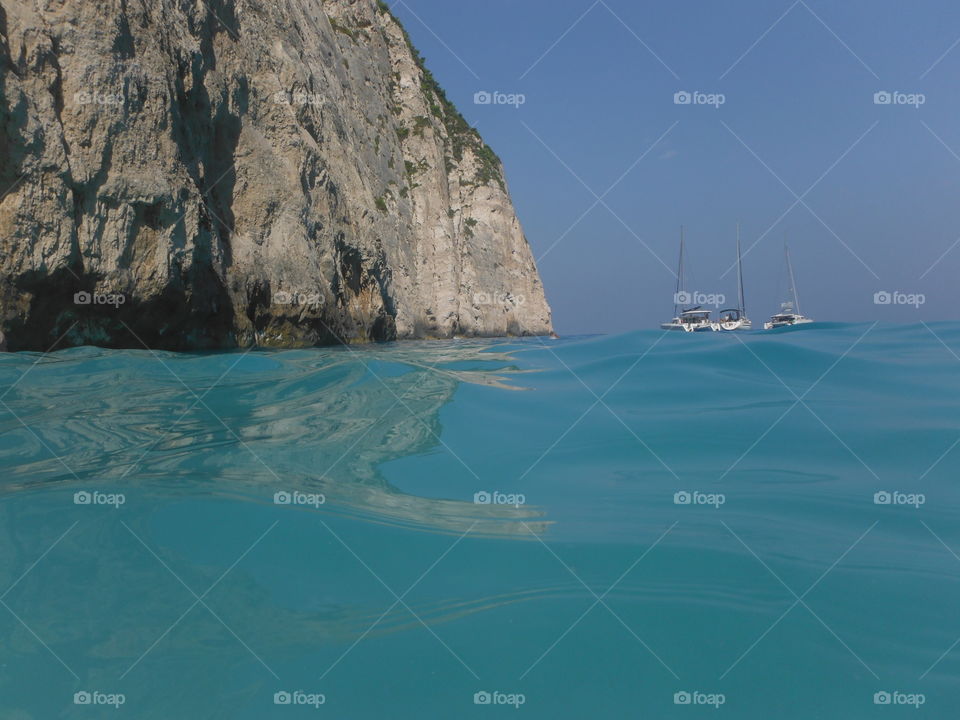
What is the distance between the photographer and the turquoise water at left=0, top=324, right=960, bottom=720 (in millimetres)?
2195

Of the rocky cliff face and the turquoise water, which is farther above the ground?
the rocky cliff face

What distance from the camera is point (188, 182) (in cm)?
1173

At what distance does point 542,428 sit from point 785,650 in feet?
11.6

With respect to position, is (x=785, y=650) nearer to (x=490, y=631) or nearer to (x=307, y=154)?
(x=490, y=631)

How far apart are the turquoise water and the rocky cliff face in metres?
4.47

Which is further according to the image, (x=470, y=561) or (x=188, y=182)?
(x=188, y=182)

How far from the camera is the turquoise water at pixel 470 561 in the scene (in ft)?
7.20

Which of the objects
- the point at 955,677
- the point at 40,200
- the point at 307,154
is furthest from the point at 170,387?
the point at 307,154

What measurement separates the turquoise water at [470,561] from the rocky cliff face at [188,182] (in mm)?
4475

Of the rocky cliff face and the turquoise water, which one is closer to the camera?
the turquoise water

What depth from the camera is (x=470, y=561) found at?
10.1 feet

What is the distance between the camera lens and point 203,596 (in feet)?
8.77

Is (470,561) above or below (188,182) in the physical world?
below

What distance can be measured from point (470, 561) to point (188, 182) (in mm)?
11625
